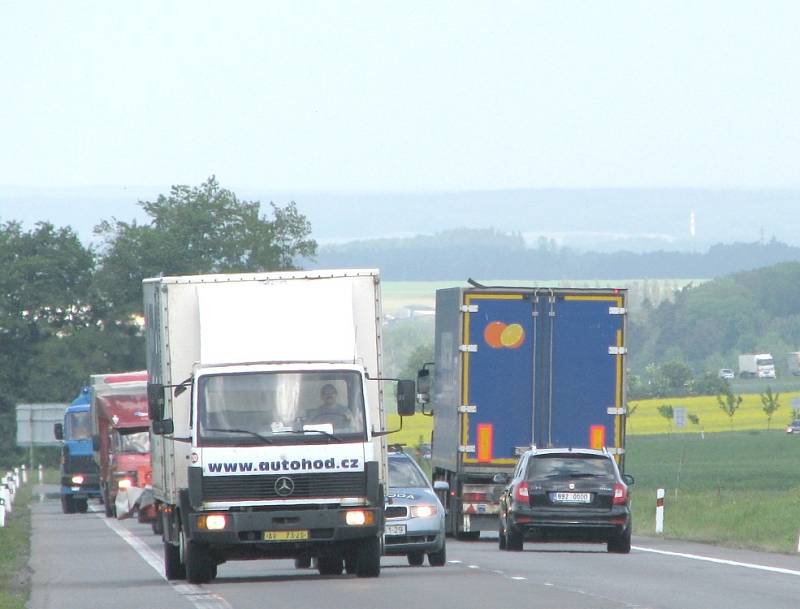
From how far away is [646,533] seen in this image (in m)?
37.0

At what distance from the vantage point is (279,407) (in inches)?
838

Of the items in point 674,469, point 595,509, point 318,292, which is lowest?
point 674,469

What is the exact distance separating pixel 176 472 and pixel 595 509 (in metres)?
8.19

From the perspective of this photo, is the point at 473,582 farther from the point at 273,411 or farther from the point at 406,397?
the point at 273,411

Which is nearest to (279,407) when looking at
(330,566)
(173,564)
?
(173,564)

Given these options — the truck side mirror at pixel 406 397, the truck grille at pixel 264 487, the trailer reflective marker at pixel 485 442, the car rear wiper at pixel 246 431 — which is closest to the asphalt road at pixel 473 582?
the truck grille at pixel 264 487

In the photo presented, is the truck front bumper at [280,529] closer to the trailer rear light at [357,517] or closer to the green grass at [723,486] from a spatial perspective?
the trailer rear light at [357,517]

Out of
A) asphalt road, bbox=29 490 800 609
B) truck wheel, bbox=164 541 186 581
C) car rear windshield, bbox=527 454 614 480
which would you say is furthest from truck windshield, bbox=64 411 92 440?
truck wheel, bbox=164 541 186 581

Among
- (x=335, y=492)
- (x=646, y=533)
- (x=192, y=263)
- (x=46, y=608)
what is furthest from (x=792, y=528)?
(x=192, y=263)

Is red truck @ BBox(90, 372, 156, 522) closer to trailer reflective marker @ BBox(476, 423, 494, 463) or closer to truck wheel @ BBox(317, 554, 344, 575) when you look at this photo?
trailer reflective marker @ BBox(476, 423, 494, 463)

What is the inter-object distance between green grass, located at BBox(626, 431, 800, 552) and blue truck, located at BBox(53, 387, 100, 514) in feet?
48.4

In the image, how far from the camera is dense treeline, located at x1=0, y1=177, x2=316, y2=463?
375 ft

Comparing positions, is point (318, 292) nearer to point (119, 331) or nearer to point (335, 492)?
point (335, 492)

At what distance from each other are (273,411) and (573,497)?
26.9 feet
